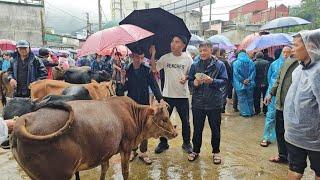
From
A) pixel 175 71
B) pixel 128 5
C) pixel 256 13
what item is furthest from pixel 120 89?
pixel 128 5

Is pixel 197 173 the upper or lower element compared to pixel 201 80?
lower

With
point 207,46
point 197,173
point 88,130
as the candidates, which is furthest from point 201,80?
point 88,130

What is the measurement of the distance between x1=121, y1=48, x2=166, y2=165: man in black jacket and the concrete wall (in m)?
29.0

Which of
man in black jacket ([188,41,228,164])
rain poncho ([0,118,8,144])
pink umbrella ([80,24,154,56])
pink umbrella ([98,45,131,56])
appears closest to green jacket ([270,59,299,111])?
man in black jacket ([188,41,228,164])

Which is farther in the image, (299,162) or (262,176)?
(262,176)

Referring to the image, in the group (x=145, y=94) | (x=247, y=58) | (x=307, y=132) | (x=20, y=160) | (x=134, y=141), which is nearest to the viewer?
(x=20, y=160)

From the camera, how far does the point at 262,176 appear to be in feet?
16.9

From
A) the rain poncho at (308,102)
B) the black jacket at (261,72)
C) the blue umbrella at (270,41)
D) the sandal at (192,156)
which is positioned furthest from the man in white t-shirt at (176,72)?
the black jacket at (261,72)

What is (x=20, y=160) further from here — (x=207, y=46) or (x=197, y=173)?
(x=207, y=46)

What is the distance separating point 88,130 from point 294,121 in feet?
Result: 7.12

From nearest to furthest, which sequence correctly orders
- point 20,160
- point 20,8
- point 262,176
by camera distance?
point 20,160, point 262,176, point 20,8

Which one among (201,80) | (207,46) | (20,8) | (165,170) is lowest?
(165,170)

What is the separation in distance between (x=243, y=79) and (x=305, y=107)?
5928 millimetres

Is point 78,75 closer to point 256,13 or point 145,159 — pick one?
point 145,159
